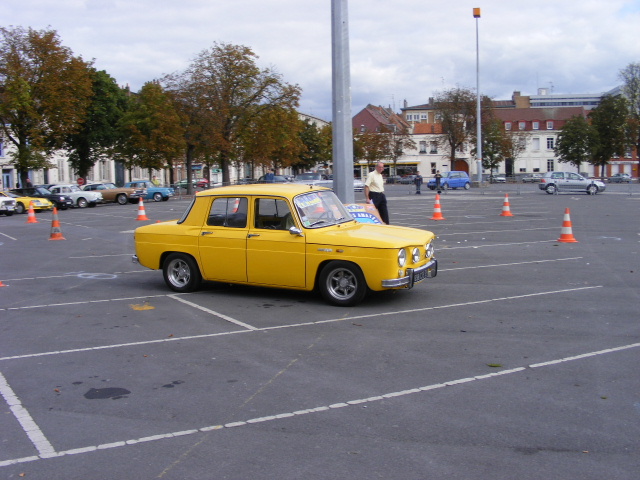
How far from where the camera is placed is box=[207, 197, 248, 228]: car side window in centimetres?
957

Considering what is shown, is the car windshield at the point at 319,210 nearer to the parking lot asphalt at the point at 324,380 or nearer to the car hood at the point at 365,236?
the car hood at the point at 365,236

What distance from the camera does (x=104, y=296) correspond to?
10234mm

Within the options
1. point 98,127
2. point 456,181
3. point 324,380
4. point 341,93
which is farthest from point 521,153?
point 324,380

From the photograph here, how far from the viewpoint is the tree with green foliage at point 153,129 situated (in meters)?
51.1

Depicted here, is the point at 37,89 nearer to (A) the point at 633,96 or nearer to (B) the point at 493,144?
(B) the point at 493,144

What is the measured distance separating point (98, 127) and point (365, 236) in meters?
49.6

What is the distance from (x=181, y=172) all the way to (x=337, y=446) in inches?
3352

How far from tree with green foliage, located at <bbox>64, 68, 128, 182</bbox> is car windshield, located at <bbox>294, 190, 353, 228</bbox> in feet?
153

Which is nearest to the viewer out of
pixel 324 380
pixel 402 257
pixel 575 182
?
pixel 324 380

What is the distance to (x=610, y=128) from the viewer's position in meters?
79.9

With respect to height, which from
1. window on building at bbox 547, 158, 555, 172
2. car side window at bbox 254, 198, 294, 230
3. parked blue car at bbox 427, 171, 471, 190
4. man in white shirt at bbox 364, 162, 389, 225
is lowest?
car side window at bbox 254, 198, 294, 230

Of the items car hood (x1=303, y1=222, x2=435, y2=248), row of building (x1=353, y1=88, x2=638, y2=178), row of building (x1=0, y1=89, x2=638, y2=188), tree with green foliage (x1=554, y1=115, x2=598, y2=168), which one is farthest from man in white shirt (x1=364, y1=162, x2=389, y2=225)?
row of building (x1=353, y1=88, x2=638, y2=178)

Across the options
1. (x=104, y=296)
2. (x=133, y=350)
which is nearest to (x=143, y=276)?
(x=104, y=296)

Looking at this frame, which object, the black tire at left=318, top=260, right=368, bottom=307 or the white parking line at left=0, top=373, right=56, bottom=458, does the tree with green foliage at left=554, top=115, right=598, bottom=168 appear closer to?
the black tire at left=318, top=260, right=368, bottom=307
